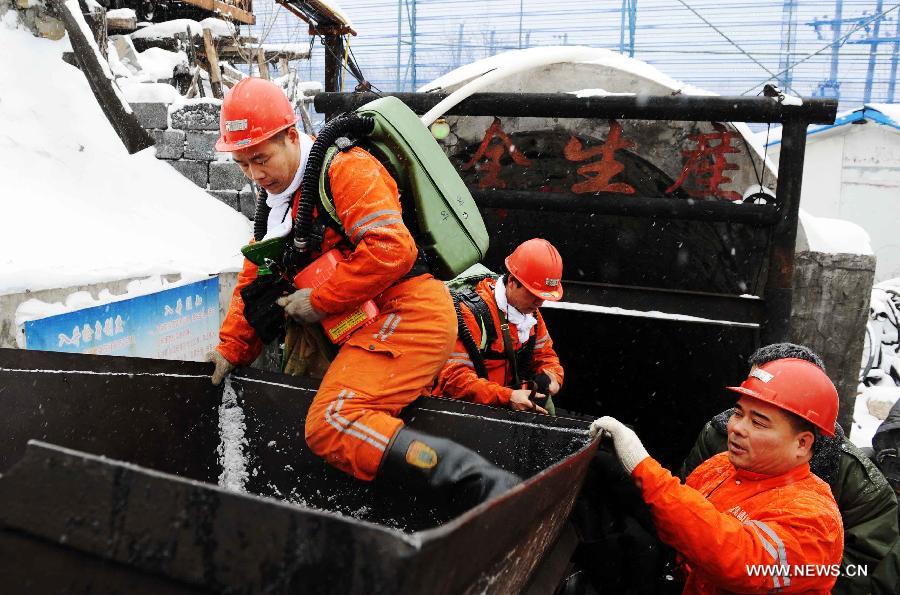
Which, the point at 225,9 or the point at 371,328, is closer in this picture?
the point at 371,328

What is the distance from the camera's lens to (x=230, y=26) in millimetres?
15742

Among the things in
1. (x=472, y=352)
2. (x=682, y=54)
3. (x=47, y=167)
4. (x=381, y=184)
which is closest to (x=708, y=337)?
(x=472, y=352)

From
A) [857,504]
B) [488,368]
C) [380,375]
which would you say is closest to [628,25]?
[488,368]

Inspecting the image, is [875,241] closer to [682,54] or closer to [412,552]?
[682,54]

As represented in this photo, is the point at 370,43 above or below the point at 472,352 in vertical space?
above

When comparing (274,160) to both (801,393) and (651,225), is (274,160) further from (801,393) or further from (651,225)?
(651,225)

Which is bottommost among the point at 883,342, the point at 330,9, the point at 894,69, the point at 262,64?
the point at 883,342

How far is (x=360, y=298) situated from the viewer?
2.55 meters

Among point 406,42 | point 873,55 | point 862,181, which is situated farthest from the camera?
point 406,42

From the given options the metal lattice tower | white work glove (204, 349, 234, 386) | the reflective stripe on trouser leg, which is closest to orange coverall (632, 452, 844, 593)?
the reflective stripe on trouser leg

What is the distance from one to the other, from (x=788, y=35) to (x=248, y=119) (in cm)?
1402

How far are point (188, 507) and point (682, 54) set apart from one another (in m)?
15.0

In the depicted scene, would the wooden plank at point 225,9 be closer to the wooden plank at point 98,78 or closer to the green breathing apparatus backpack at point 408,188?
the wooden plank at point 98,78

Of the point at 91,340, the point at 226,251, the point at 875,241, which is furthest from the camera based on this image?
the point at 875,241
